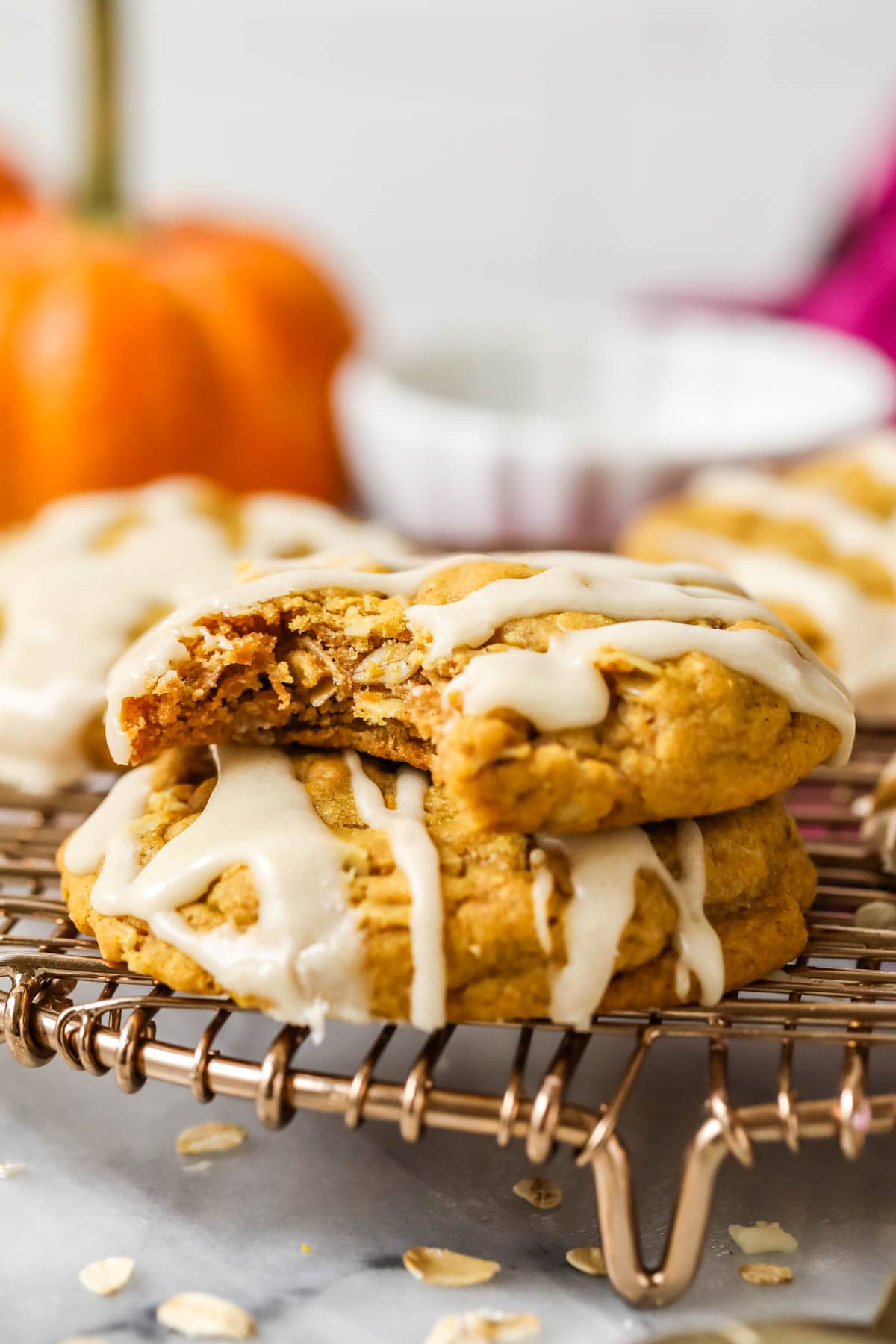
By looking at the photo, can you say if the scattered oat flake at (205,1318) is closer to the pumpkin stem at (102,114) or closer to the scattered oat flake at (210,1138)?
the scattered oat flake at (210,1138)

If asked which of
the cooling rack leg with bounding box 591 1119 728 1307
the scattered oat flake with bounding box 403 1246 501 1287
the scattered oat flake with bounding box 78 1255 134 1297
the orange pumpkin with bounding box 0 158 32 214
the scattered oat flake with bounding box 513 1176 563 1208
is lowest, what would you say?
the scattered oat flake with bounding box 513 1176 563 1208

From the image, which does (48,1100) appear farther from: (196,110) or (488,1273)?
(196,110)

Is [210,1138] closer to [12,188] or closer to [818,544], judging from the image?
[818,544]

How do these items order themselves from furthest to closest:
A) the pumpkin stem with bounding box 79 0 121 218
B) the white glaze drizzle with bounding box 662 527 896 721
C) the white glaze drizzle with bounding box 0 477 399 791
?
the pumpkin stem with bounding box 79 0 121 218 → the white glaze drizzle with bounding box 662 527 896 721 → the white glaze drizzle with bounding box 0 477 399 791

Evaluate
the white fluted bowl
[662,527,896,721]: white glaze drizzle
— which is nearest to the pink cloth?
the white fluted bowl

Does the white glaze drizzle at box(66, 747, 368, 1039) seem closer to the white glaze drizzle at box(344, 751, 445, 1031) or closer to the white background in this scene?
the white glaze drizzle at box(344, 751, 445, 1031)

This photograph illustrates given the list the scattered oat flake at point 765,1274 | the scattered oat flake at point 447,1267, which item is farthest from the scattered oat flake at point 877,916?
the scattered oat flake at point 447,1267
